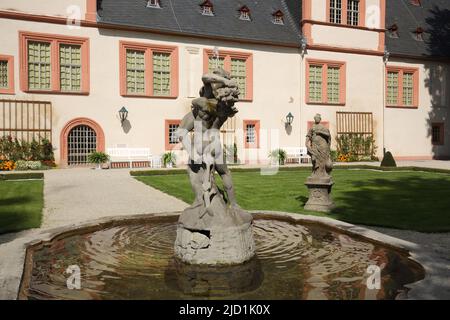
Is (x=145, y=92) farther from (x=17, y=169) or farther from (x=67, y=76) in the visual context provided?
(x=17, y=169)

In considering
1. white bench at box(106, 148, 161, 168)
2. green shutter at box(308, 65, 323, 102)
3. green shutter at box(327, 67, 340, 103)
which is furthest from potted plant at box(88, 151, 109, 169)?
green shutter at box(327, 67, 340, 103)

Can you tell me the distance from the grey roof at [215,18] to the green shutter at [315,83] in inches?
89.8

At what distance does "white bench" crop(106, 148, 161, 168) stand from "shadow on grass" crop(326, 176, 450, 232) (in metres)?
11.5

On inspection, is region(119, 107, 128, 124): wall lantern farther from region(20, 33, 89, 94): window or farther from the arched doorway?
region(20, 33, 89, 94): window

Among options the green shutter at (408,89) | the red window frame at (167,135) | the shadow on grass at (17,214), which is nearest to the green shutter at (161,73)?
the red window frame at (167,135)

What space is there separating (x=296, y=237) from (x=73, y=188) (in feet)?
30.9

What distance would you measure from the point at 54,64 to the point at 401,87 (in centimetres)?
2283

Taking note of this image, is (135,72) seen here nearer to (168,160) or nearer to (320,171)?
(168,160)

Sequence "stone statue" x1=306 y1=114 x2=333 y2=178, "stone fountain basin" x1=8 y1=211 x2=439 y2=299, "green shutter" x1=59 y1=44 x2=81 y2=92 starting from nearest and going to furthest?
"stone fountain basin" x1=8 y1=211 x2=439 y2=299
"stone statue" x1=306 y1=114 x2=333 y2=178
"green shutter" x1=59 y1=44 x2=81 y2=92

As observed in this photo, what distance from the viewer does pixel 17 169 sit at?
19984 millimetres

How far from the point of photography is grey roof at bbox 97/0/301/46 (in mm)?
23016

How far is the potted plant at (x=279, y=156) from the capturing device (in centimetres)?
2481

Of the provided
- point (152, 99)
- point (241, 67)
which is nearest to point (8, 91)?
point (152, 99)

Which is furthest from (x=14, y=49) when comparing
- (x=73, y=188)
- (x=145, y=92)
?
(x=73, y=188)
